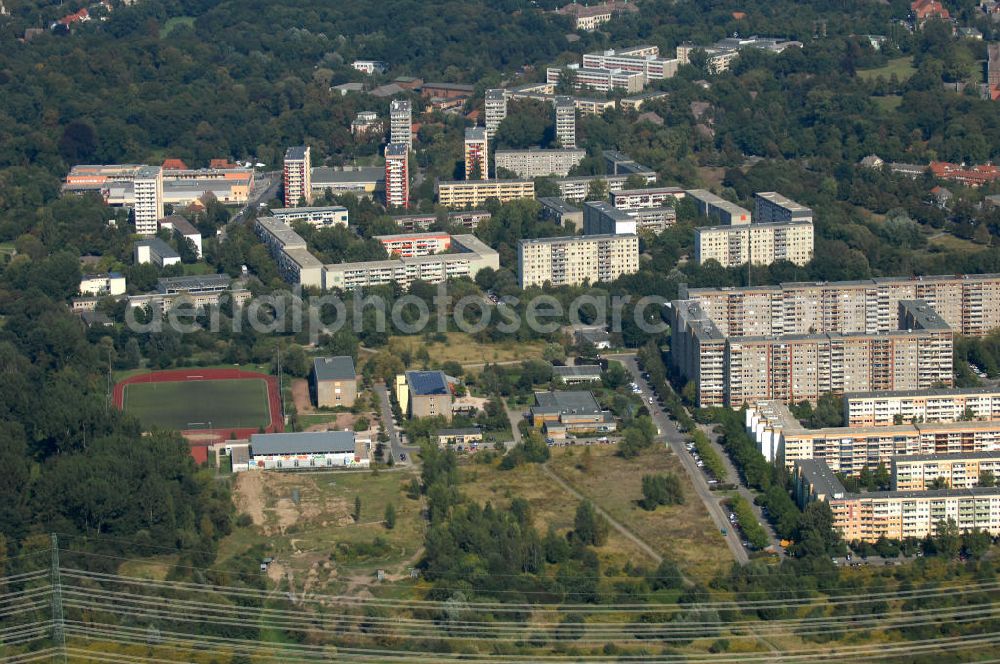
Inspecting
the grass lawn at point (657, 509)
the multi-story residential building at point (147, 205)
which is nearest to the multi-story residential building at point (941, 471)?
the grass lawn at point (657, 509)

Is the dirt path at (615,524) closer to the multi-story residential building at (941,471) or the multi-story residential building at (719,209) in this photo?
the multi-story residential building at (941,471)

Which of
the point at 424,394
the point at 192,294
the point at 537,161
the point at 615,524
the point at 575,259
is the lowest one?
the point at 615,524

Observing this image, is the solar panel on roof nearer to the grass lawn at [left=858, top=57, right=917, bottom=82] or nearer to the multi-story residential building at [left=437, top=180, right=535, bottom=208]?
the multi-story residential building at [left=437, top=180, right=535, bottom=208]

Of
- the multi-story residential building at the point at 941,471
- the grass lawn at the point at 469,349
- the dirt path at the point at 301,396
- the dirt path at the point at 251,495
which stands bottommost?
the dirt path at the point at 251,495

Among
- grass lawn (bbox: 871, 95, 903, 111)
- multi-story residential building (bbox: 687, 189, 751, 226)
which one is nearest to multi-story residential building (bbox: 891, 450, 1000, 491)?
multi-story residential building (bbox: 687, 189, 751, 226)

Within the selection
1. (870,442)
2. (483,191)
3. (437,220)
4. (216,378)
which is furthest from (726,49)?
(870,442)

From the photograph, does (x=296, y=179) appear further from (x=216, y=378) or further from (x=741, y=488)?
(x=741, y=488)

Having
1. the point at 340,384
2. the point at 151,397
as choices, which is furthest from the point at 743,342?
the point at 151,397
